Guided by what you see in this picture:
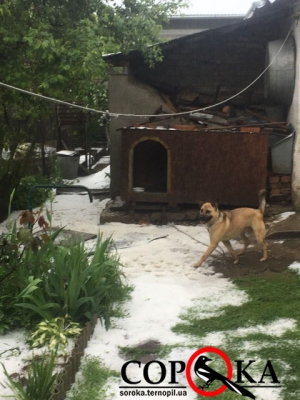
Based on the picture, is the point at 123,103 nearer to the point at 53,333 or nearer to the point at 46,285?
the point at 46,285

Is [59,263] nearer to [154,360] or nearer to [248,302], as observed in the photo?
[154,360]

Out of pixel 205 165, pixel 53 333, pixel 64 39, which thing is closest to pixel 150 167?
pixel 205 165

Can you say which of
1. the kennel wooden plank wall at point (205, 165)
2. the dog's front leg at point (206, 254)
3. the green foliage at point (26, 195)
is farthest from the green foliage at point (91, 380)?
the green foliage at point (26, 195)

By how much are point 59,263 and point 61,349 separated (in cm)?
98

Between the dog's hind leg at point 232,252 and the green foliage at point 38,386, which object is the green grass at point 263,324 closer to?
the dog's hind leg at point 232,252

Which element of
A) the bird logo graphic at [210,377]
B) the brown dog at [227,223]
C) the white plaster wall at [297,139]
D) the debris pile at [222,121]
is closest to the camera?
the bird logo graphic at [210,377]

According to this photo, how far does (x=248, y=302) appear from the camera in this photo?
6.01m

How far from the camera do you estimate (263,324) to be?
5.37 metres

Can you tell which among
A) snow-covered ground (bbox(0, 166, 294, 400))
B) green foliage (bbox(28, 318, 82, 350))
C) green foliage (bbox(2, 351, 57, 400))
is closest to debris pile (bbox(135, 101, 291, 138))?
snow-covered ground (bbox(0, 166, 294, 400))
